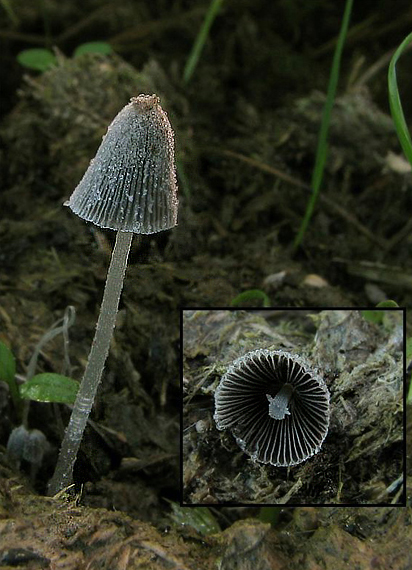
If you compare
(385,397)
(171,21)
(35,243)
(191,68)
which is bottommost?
(385,397)

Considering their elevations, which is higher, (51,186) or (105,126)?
(105,126)

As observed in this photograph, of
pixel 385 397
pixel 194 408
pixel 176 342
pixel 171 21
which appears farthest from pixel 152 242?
pixel 171 21

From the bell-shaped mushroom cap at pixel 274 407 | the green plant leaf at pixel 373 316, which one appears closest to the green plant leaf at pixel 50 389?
the bell-shaped mushroom cap at pixel 274 407

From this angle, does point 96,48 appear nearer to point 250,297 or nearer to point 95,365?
point 250,297

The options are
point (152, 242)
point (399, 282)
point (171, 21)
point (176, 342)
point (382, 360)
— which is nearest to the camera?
point (382, 360)

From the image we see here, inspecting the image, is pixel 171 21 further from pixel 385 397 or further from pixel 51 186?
pixel 385 397

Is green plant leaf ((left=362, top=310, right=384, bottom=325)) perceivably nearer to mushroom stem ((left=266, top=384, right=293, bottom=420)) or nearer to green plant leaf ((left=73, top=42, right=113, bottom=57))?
mushroom stem ((left=266, top=384, right=293, bottom=420))
